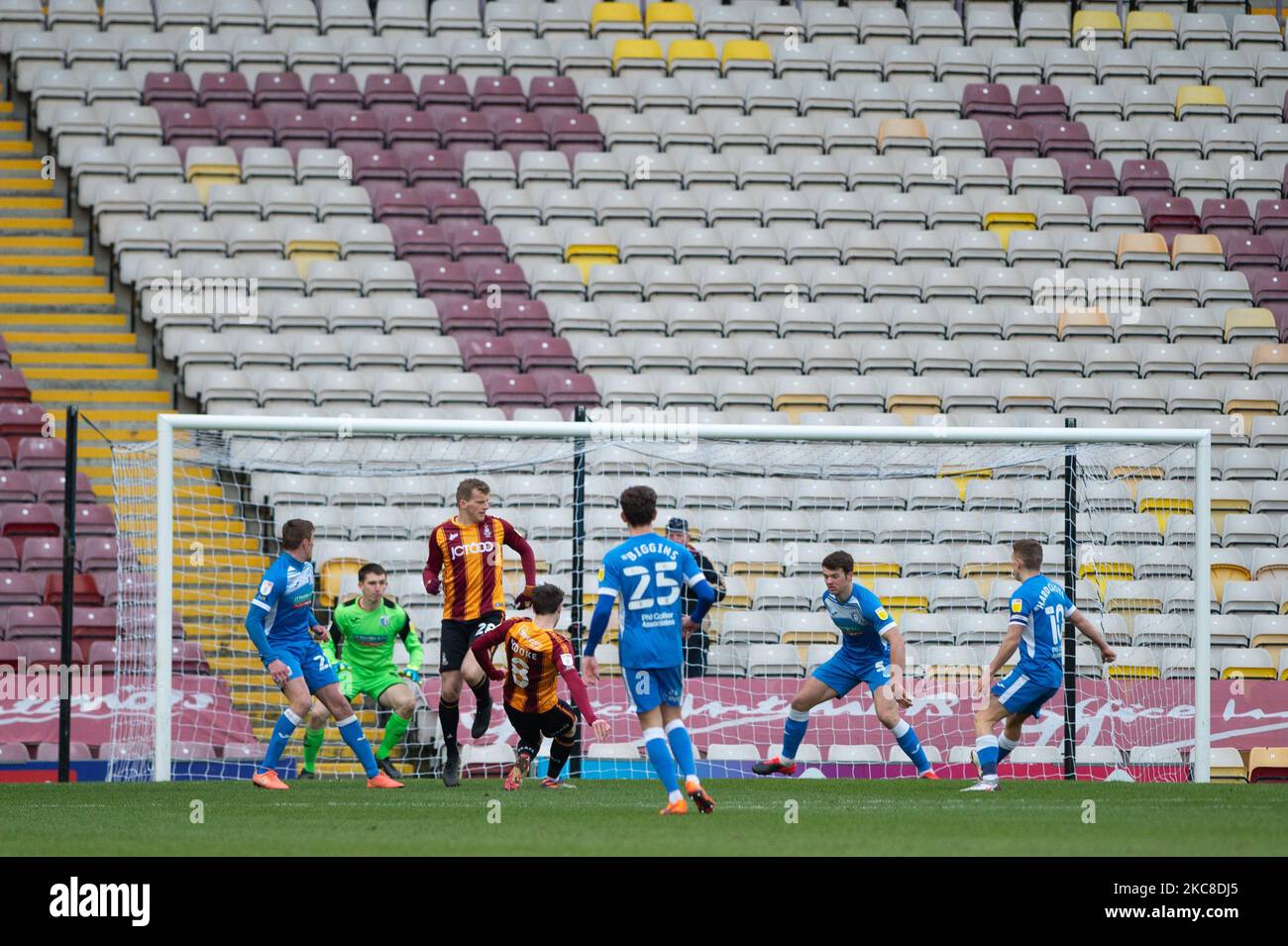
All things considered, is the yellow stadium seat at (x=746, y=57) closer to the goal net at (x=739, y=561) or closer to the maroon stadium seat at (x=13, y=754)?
the goal net at (x=739, y=561)

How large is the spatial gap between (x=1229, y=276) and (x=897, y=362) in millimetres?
4678

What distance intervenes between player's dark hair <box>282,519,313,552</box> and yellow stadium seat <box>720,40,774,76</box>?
43.1ft

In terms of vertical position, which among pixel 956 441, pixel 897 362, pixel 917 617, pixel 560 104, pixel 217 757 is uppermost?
pixel 560 104

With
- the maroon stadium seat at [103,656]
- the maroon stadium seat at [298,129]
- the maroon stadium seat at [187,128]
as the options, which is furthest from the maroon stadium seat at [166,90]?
the maroon stadium seat at [103,656]

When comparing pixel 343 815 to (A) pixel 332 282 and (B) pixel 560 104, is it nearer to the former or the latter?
(A) pixel 332 282

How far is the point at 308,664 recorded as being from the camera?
11.0 m

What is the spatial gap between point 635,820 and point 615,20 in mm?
16277

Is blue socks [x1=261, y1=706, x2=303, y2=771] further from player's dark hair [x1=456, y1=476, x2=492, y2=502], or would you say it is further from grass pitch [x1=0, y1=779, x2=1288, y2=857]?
player's dark hair [x1=456, y1=476, x2=492, y2=502]

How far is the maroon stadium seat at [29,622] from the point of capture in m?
14.3

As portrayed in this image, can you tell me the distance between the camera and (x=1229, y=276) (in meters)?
19.4

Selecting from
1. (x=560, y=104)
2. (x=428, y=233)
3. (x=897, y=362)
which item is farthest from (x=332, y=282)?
(x=897, y=362)

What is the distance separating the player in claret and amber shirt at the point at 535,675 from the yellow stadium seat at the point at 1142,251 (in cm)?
1119

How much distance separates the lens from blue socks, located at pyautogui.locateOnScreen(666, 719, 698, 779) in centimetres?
888
